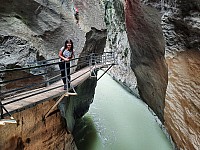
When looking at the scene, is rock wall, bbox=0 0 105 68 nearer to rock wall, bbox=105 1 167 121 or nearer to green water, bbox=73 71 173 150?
rock wall, bbox=105 1 167 121

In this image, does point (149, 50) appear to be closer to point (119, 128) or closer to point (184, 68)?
point (184, 68)

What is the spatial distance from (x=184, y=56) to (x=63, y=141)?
159 inches

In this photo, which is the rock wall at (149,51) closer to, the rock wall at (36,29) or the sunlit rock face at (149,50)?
the sunlit rock face at (149,50)

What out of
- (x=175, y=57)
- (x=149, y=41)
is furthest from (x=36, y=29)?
(x=175, y=57)

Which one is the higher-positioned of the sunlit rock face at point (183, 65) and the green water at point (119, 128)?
the sunlit rock face at point (183, 65)

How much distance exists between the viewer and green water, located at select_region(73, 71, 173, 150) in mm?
9938

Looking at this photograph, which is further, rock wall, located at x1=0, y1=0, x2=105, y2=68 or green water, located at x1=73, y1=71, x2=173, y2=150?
green water, located at x1=73, y1=71, x2=173, y2=150

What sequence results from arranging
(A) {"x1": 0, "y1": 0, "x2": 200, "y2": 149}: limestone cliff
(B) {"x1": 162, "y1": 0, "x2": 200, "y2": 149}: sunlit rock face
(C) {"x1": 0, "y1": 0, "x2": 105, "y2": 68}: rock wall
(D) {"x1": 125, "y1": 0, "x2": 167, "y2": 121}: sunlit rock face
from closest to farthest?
(B) {"x1": 162, "y1": 0, "x2": 200, "y2": 149}: sunlit rock face < (A) {"x1": 0, "y1": 0, "x2": 200, "y2": 149}: limestone cliff < (C) {"x1": 0, "y1": 0, "x2": 105, "y2": 68}: rock wall < (D) {"x1": 125, "y1": 0, "x2": 167, "y2": 121}: sunlit rock face

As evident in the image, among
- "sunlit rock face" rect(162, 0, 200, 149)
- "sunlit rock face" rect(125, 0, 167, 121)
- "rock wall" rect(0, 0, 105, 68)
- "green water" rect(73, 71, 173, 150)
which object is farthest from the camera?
"green water" rect(73, 71, 173, 150)

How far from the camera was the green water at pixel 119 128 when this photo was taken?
32.6 ft

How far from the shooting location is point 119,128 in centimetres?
1176

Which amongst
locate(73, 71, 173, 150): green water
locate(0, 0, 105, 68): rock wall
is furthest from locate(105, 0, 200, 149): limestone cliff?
locate(73, 71, 173, 150): green water

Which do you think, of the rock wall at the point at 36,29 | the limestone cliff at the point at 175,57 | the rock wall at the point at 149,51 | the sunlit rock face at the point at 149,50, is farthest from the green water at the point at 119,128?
the rock wall at the point at 36,29

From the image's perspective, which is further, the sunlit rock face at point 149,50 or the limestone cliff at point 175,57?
the sunlit rock face at point 149,50
